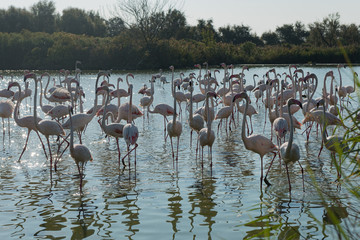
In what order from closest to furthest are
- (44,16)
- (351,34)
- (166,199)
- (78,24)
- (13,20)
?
(166,199), (351,34), (13,20), (78,24), (44,16)

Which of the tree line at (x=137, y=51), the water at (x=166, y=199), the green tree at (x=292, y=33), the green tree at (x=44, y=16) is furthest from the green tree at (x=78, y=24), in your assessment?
the water at (x=166, y=199)

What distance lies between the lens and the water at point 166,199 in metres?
4.89

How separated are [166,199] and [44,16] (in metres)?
69.5

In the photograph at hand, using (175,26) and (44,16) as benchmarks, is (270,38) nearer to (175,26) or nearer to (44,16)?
(175,26)

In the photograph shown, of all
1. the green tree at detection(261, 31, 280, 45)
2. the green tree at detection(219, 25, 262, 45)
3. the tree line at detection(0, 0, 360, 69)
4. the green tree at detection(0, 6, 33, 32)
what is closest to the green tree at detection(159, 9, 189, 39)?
the tree line at detection(0, 0, 360, 69)

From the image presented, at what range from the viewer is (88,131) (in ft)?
37.9

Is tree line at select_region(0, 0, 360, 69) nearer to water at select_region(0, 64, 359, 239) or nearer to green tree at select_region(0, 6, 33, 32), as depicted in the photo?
green tree at select_region(0, 6, 33, 32)

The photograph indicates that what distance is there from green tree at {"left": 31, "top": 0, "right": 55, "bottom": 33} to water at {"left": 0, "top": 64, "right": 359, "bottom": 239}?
61.3 meters

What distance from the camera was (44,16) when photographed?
70062 mm

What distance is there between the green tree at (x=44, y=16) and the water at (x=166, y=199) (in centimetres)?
6130

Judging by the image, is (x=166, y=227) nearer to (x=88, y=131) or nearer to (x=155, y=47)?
(x=88, y=131)

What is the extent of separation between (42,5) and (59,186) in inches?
2796

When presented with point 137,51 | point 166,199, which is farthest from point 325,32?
point 166,199

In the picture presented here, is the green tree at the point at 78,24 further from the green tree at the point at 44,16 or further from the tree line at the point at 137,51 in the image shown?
the tree line at the point at 137,51
